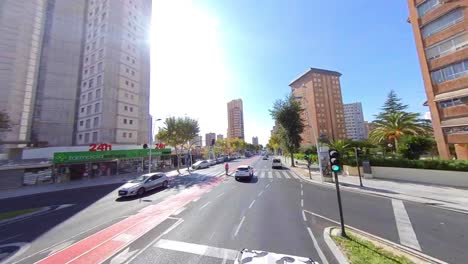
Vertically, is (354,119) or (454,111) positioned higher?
(354,119)

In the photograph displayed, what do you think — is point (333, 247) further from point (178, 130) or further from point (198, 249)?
point (178, 130)

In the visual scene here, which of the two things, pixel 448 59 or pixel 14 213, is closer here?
pixel 14 213

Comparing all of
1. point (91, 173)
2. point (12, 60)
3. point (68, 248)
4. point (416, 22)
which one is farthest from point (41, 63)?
point (416, 22)

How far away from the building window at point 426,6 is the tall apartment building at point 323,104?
52159 mm

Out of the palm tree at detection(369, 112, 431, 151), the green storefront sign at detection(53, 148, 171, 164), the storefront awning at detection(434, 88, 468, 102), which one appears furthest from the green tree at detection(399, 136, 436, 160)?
the green storefront sign at detection(53, 148, 171, 164)

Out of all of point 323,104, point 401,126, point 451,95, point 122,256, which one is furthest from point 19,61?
point 323,104

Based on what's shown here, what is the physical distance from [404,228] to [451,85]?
75.6 ft

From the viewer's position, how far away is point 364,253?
18.2 ft

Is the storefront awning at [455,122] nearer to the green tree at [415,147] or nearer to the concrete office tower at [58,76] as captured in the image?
the green tree at [415,147]

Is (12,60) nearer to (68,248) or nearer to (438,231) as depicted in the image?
(68,248)

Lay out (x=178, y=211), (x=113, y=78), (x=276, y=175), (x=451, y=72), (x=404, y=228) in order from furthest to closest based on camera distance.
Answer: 1. (x=113, y=78)
2. (x=276, y=175)
3. (x=451, y=72)
4. (x=178, y=211)
5. (x=404, y=228)

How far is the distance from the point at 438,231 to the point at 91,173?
34730 mm

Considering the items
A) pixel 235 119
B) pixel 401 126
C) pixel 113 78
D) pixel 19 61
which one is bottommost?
pixel 401 126

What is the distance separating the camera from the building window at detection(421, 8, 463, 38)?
20.2 metres
